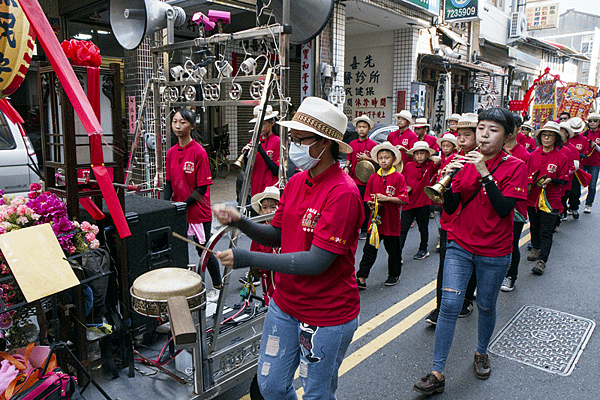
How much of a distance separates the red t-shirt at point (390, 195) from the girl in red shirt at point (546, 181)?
7.53 feet

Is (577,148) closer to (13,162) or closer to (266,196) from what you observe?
(266,196)

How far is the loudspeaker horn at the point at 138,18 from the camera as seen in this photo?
496 cm

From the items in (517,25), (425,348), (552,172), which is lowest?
(425,348)

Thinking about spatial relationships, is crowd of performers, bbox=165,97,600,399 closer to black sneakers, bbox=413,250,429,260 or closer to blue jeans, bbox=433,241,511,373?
blue jeans, bbox=433,241,511,373

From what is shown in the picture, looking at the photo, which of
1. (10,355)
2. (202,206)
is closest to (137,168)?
(202,206)

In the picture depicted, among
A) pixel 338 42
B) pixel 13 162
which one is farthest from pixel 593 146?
pixel 13 162

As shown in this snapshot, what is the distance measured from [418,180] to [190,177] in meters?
3.55

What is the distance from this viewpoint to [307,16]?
14.9 feet

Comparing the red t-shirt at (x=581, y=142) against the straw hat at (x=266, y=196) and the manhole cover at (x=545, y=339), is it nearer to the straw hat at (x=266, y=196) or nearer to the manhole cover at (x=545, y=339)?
the manhole cover at (x=545, y=339)

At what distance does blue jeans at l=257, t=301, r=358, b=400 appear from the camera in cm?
232

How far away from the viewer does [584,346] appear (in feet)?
13.9

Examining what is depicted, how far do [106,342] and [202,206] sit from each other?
1.93 m

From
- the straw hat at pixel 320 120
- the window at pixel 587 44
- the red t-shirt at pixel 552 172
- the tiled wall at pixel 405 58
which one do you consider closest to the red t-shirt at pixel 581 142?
the red t-shirt at pixel 552 172

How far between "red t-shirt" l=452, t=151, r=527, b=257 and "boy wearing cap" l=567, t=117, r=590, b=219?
6.58m
